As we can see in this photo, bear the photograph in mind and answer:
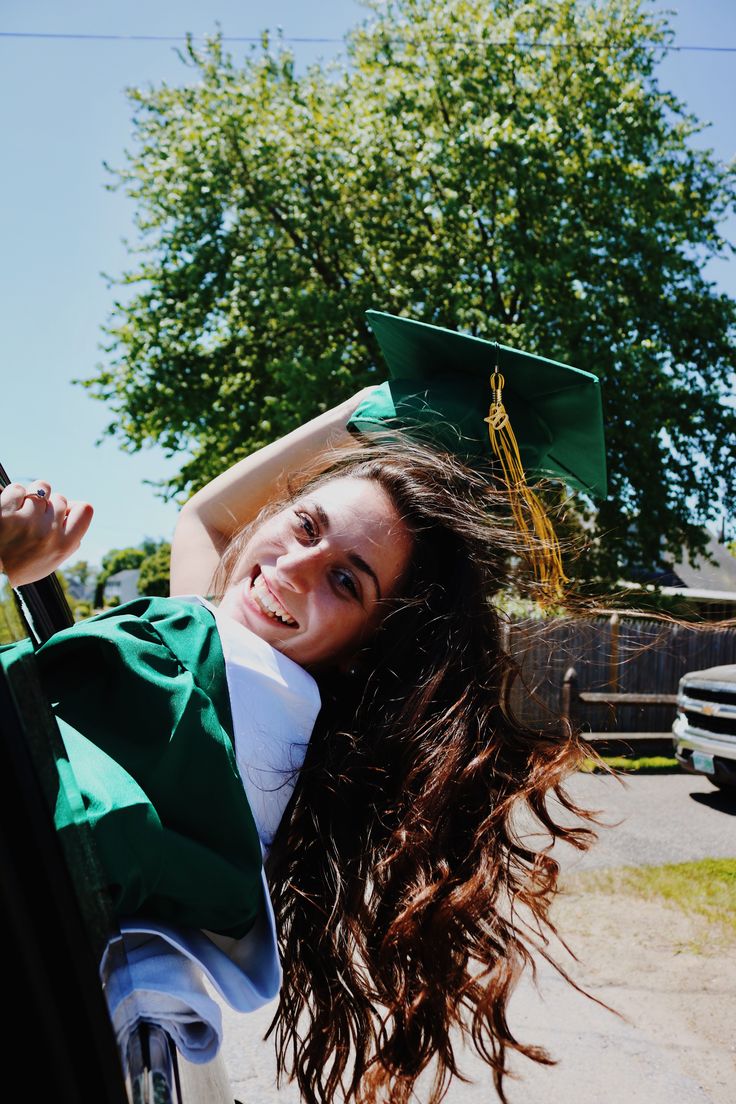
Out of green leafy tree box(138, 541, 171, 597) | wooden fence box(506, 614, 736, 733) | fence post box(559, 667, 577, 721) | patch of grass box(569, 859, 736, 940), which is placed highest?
patch of grass box(569, 859, 736, 940)

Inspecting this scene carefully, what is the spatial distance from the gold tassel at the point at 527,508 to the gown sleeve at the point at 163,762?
923mm

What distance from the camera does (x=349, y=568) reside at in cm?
170

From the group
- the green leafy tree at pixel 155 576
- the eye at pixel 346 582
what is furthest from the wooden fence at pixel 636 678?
the green leafy tree at pixel 155 576

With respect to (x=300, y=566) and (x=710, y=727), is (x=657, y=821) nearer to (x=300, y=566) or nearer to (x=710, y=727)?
(x=710, y=727)

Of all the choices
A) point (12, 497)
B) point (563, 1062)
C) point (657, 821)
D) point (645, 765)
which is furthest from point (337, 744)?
point (645, 765)

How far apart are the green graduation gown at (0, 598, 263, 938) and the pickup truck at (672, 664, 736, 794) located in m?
6.93

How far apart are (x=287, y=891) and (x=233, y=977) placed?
0.43 meters

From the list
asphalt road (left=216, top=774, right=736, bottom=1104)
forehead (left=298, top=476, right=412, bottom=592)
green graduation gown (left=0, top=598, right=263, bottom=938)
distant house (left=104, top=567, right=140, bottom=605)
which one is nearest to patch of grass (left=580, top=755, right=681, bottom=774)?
asphalt road (left=216, top=774, right=736, bottom=1104)

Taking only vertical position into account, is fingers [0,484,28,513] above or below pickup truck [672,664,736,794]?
above

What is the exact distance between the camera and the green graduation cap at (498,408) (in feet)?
6.01

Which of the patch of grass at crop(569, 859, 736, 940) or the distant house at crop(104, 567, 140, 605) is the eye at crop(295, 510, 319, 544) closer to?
the patch of grass at crop(569, 859, 736, 940)

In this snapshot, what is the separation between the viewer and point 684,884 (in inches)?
201

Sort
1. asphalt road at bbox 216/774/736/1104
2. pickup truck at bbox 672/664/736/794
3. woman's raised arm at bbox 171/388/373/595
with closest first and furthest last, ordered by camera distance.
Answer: woman's raised arm at bbox 171/388/373/595 < asphalt road at bbox 216/774/736/1104 < pickup truck at bbox 672/664/736/794

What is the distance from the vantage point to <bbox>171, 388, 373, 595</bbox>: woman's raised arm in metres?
2.07
